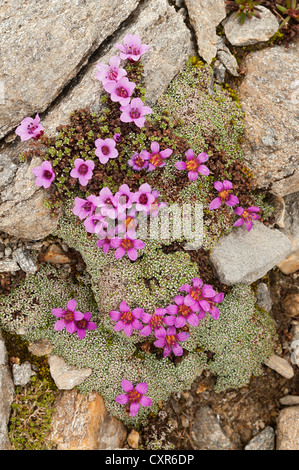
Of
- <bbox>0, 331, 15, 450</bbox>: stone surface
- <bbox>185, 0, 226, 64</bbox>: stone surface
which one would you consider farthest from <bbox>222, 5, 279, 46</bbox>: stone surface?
<bbox>0, 331, 15, 450</bbox>: stone surface

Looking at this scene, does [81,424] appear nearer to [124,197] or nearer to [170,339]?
[170,339]

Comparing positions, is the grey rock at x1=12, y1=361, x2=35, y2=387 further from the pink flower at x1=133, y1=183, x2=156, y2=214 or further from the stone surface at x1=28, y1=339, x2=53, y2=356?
the pink flower at x1=133, y1=183, x2=156, y2=214

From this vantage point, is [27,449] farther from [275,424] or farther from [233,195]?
[233,195]

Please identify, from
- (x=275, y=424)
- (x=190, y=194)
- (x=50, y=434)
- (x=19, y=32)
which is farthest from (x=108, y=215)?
(x=275, y=424)

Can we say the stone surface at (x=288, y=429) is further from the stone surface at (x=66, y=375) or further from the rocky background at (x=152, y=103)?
the stone surface at (x=66, y=375)

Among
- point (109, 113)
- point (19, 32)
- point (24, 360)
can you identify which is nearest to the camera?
point (19, 32)

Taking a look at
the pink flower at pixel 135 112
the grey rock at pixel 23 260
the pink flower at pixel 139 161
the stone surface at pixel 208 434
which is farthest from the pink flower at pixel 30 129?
the stone surface at pixel 208 434
